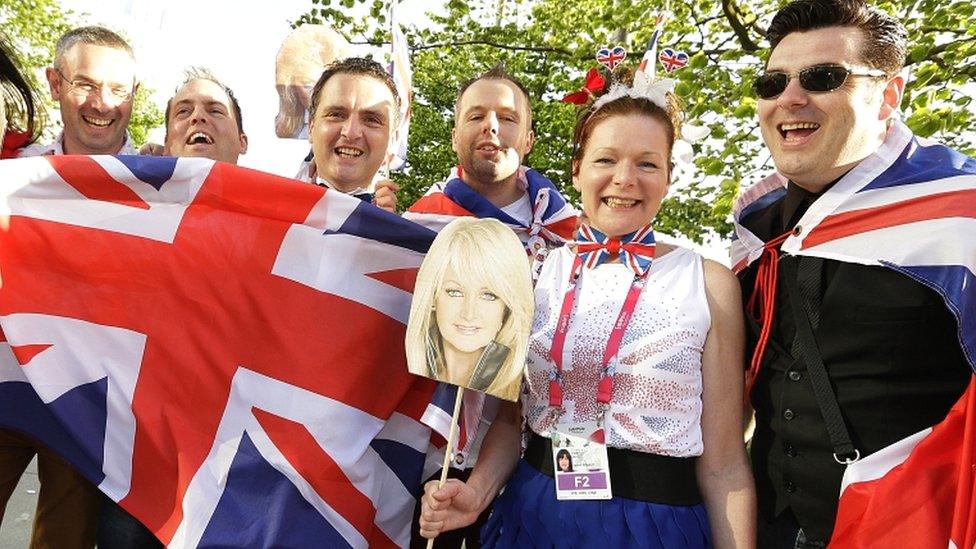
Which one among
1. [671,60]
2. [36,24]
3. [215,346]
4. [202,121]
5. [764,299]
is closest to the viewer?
[764,299]

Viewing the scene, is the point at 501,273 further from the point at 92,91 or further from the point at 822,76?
the point at 92,91

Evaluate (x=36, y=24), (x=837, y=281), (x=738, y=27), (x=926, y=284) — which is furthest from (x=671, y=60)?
(x=36, y=24)

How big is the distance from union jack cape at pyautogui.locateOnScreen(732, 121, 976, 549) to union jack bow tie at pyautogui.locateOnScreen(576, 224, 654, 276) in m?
0.48

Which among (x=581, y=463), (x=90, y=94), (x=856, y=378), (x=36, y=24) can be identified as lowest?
(x=581, y=463)

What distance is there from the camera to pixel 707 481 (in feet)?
7.27

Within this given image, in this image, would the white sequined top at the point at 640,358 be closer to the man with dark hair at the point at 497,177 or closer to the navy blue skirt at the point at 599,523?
the navy blue skirt at the point at 599,523

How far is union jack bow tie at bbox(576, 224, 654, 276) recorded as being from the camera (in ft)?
7.55

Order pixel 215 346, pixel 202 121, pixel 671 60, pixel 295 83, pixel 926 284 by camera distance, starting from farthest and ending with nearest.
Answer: pixel 295 83
pixel 202 121
pixel 671 60
pixel 215 346
pixel 926 284

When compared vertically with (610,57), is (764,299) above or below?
below

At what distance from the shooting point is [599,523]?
7.02 ft

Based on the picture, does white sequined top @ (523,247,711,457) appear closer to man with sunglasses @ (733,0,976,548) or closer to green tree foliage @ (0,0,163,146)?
man with sunglasses @ (733,0,976,548)

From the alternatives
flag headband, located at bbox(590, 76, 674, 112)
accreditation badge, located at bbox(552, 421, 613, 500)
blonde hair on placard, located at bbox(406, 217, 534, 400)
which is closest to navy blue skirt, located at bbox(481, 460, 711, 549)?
accreditation badge, located at bbox(552, 421, 613, 500)

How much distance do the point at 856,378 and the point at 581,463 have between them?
2.51 ft

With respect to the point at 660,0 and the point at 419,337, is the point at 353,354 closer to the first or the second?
the point at 419,337
